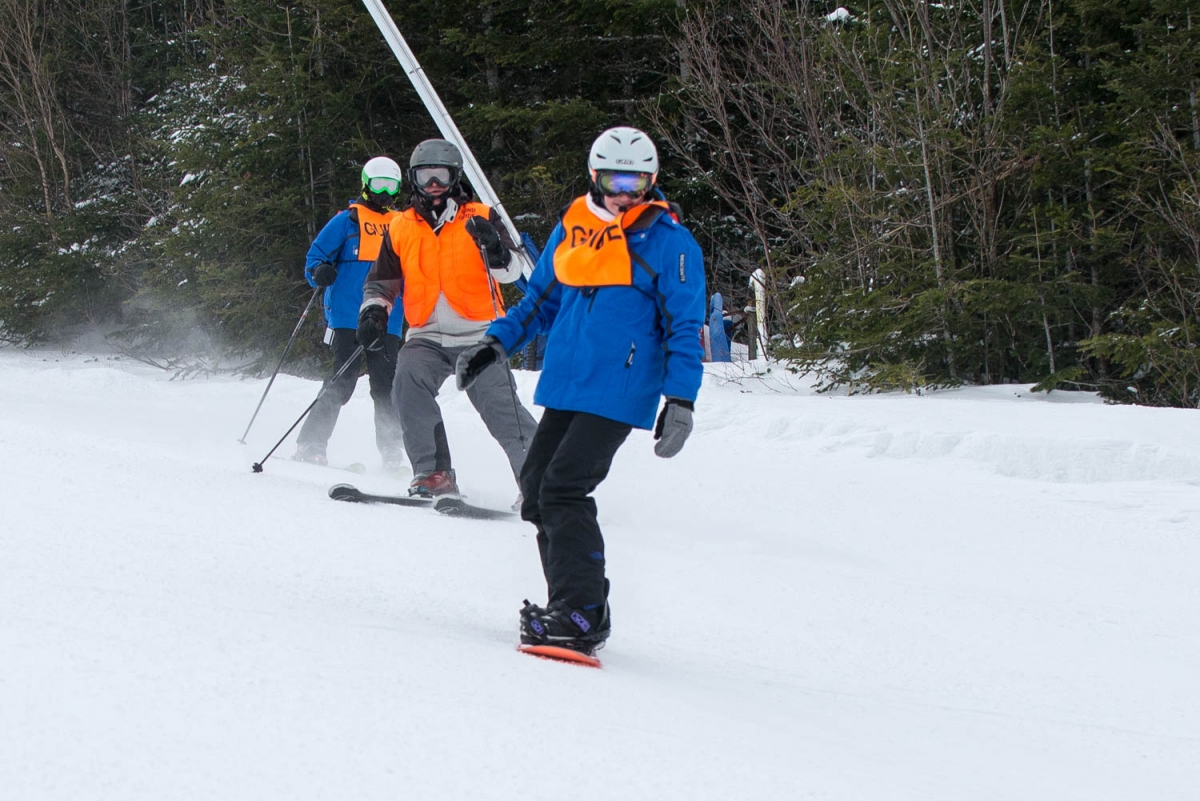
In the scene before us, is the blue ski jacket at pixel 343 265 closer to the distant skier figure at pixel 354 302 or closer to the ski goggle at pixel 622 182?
the distant skier figure at pixel 354 302

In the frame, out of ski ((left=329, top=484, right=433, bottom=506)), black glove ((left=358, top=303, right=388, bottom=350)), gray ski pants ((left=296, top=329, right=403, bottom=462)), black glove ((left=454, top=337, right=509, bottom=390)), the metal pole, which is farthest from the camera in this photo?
the metal pole

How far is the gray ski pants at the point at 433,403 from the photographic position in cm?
564

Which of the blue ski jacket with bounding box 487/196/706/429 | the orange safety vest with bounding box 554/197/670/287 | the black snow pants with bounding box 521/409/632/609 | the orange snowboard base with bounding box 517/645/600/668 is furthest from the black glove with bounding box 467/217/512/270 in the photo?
the orange snowboard base with bounding box 517/645/600/668

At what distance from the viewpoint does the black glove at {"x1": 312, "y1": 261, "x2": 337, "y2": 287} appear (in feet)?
22.7

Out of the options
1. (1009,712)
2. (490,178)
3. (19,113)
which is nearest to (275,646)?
(1009,712)

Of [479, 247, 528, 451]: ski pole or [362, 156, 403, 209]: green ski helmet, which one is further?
[362, 156, 403, 209]: green ski helmet

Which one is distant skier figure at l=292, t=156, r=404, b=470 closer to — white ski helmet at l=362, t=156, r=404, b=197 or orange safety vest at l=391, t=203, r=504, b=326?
white ski helmet at l=362, t=156, r=404, b=197

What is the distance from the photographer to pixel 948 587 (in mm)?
4801

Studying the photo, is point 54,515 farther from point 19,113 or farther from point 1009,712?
point 19,113

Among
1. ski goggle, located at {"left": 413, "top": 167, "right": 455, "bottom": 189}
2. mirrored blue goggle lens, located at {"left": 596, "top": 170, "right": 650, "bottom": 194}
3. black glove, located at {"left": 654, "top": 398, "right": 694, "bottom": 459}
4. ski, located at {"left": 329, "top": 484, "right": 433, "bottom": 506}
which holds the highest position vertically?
ski goggle, located at {"left": 413, "top": 167, "right": 455, "bottom": 189}

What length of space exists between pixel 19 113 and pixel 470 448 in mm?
18680

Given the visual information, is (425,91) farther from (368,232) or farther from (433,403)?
(433,403)

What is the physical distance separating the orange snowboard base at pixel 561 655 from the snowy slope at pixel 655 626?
10 cm

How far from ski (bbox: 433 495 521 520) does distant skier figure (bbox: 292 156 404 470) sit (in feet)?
5.78
